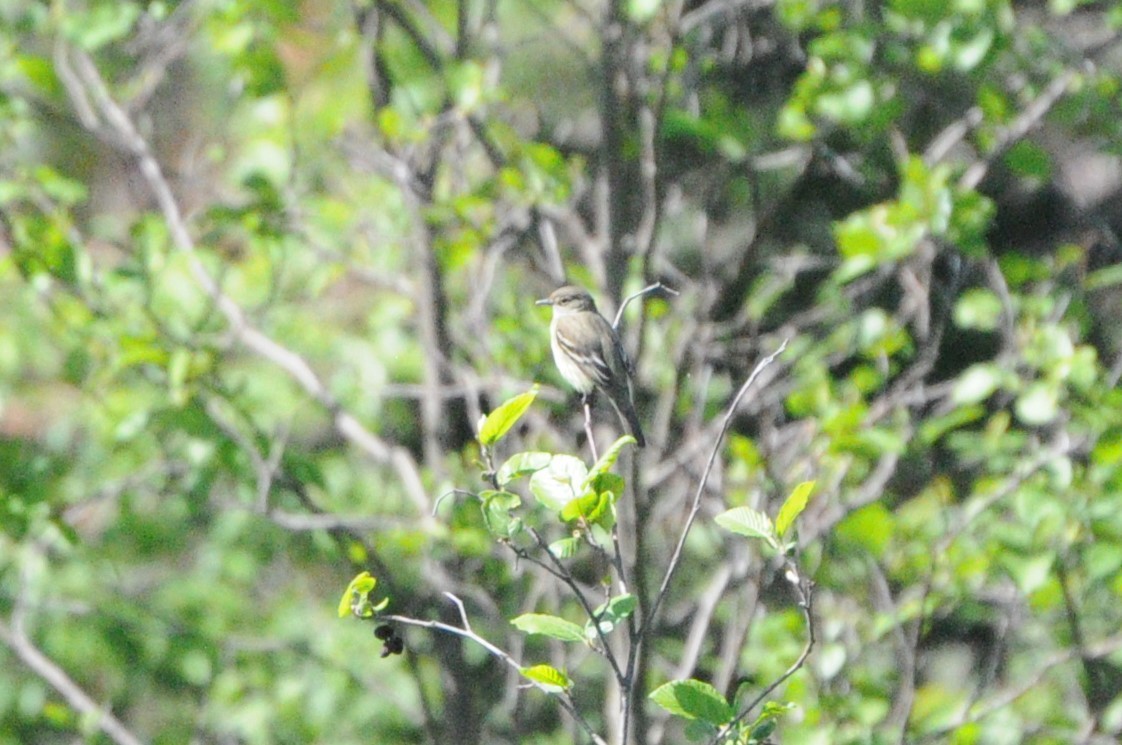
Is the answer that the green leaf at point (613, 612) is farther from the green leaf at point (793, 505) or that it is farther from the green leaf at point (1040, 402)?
the green leaf at point (1040, 402)

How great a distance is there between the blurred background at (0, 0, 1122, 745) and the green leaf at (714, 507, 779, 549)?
4.87ft

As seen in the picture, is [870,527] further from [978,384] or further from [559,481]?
[559,481]

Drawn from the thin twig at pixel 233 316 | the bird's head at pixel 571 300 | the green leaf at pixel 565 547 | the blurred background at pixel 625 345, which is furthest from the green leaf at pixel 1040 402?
the green leaf at pixel 565 547

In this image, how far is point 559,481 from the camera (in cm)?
206

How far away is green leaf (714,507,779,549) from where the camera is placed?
2047 mm

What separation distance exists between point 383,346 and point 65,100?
3.36m

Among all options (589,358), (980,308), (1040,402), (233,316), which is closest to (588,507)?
(589,358)

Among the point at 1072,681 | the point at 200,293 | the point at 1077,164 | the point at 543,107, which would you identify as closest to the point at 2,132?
the point at 200,293

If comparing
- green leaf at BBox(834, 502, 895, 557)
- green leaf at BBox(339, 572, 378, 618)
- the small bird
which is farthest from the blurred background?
green leaf at BBox(339, 572, 378, 618)

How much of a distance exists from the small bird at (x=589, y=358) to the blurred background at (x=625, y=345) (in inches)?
4.5

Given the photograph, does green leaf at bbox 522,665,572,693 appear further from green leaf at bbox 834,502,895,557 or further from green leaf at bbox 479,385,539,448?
green leaf at bbox 834,502,895,557

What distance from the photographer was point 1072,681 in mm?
A: 5273

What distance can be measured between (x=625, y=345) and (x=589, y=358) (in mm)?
365

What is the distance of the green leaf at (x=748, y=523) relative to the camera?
2.05 metres
